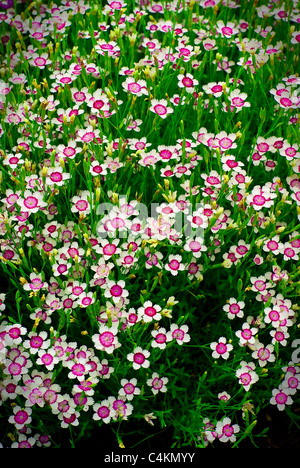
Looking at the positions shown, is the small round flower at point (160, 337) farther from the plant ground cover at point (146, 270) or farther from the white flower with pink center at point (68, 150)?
the white flower with pink center at point (68, 150)

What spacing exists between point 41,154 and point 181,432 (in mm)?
1816

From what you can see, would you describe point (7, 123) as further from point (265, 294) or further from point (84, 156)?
point (265, 294)

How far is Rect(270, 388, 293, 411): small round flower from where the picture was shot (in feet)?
8.33

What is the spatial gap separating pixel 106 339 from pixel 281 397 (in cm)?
97

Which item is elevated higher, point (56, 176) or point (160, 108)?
point (160, 108)

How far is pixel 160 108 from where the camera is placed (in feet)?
9.86

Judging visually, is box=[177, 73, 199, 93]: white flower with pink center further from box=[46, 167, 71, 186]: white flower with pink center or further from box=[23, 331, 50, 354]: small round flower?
box=[23, 331, 50, 354]: small round flower

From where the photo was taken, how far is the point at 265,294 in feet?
8.68

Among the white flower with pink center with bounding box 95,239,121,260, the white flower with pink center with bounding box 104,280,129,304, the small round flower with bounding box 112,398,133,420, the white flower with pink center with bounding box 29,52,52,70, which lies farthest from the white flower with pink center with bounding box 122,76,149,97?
the small round flower with bounding box 112,398,133,420

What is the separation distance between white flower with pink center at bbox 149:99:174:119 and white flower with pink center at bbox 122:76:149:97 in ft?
0.28

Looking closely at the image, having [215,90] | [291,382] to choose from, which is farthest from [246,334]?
[215,90]

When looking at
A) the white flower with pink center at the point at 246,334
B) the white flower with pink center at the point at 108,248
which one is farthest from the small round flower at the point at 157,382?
the white flower with pink center at the point at 108,248

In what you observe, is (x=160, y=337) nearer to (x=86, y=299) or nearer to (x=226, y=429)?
(x=86, y=299)
